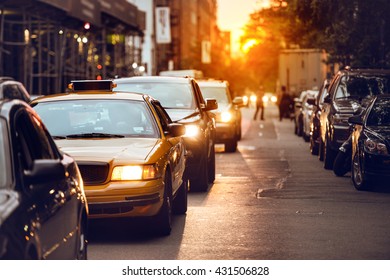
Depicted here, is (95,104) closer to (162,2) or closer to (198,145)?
(198,145)

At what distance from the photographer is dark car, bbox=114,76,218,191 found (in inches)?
634

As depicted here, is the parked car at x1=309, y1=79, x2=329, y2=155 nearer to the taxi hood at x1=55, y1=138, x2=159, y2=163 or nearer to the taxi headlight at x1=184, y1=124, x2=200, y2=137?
the taxi headlight at x1=184, y1=124, x2=200, y2=137

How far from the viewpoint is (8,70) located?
47.0m

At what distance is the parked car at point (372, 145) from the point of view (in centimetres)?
1580

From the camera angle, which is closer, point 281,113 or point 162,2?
point 281,113

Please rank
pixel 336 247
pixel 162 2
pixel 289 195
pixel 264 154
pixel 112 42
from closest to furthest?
pixel 336 247 → pixel 289 195 → pixel 264 154 → pixel 112 42 → pixel 162 2

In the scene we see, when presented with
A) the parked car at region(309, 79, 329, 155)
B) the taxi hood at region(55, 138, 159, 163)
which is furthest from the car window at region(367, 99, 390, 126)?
the parked car at region(309, 79, 329, 155)

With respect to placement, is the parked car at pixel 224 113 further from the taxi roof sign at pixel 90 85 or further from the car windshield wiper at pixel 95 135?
the car windshield wiper at pixel 95 135

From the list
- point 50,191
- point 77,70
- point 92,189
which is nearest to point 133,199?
point 92,189

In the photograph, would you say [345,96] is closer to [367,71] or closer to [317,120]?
[367,71]

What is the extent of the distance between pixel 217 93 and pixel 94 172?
18.7 meters

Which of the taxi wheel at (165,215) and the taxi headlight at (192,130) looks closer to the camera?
the taxi wheel at (165,215)

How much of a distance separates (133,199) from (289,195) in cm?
561

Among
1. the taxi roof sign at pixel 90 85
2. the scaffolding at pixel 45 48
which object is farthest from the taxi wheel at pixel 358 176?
the scaffolding at pixel 45 48
